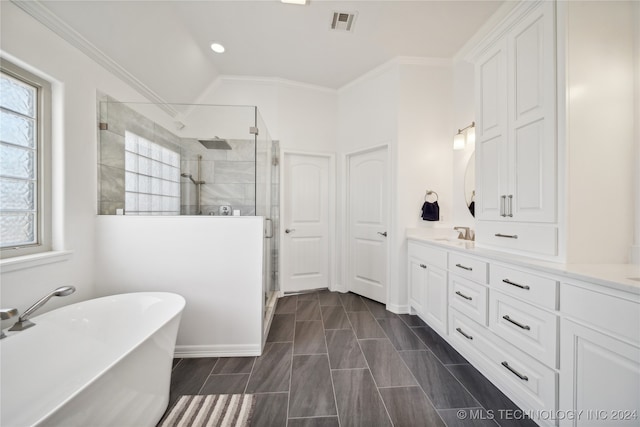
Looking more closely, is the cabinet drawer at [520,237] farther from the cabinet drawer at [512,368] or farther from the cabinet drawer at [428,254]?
the cabinet drawer at [512,368]

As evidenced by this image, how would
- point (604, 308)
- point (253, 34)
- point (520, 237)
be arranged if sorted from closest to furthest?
point (604, 308) < point (520, 237) < point (253, 34)

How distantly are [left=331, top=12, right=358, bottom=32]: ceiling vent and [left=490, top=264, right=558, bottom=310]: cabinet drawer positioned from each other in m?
2.33

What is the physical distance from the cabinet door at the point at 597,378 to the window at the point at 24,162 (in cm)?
290

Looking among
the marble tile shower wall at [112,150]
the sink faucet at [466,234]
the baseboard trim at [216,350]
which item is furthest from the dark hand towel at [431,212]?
the marble tile shower wall at [112,150]

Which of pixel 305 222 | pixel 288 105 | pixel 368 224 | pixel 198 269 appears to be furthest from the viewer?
pixel 305 222

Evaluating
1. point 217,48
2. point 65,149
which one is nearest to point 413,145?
point 217,48

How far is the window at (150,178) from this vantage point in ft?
6.53

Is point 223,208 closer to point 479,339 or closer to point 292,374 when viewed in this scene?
point 292,374

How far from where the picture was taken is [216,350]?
1869 mm

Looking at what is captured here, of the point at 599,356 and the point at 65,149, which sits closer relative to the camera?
the point at 599,356

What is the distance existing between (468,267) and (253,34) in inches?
111

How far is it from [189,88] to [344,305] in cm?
310

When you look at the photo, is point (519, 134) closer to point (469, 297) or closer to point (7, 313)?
point (469, 297)

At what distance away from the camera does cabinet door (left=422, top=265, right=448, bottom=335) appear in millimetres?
2008
